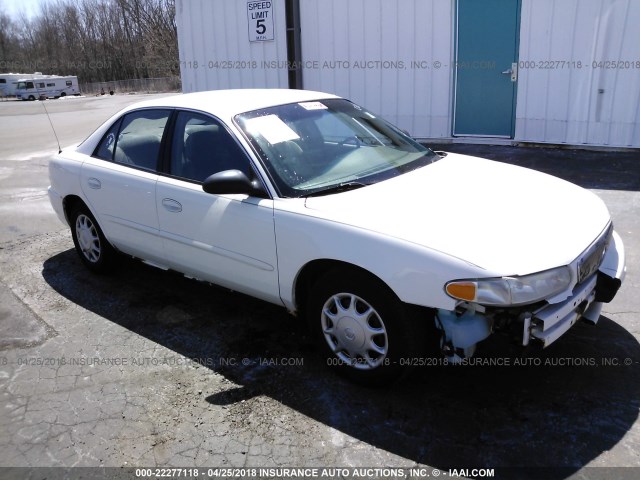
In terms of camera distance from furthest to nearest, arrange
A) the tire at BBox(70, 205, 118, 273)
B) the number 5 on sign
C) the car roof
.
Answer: the number 5 on sign < the tire at BBox(70, 205, 118, 273) < the car roof

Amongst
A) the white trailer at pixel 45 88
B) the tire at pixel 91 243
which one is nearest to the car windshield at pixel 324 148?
the tire at pixel 91 243

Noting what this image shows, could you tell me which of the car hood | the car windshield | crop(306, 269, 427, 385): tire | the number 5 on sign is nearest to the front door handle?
the car windshield

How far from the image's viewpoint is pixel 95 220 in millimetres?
4941

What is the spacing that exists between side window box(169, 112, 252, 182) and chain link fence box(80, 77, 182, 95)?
49801 mm

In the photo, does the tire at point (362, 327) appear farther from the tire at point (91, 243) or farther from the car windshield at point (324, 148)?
the tire at point (91, 243)

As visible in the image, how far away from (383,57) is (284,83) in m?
1.92

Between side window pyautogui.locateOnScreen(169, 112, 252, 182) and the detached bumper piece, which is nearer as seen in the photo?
the detached bumper piece

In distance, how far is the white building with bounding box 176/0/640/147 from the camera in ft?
28.5

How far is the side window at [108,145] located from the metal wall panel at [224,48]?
248 inches

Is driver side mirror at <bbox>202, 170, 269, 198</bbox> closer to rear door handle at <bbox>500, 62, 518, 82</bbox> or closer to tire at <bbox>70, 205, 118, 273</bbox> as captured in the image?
tire at <bbox>70, 205, 118, 273</bbox>

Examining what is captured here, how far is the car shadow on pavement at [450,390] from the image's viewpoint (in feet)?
9.34

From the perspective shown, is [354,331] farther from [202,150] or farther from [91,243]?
[91,243]

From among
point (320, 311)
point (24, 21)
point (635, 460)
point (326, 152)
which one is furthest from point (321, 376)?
point (24, 21)

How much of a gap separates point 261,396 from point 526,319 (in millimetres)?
1521
